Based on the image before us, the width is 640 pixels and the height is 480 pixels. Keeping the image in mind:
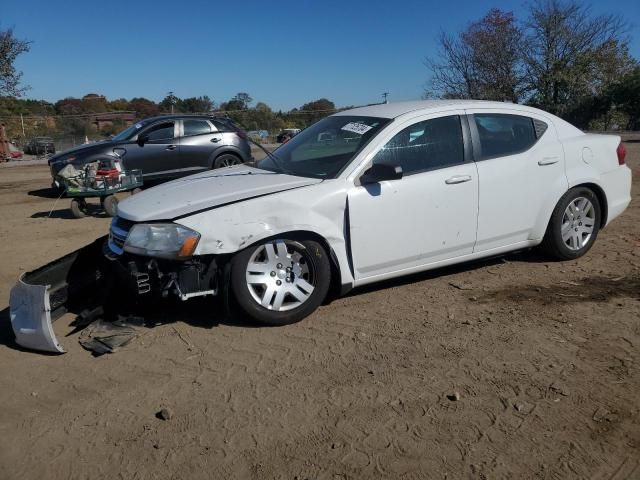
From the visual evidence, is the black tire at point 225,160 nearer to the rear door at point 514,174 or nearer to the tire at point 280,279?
the rear door at point 514,174

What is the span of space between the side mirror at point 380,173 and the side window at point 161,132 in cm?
835

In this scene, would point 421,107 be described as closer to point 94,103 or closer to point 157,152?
point 157,152

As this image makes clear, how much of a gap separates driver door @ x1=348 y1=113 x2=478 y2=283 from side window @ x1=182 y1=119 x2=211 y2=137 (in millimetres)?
8133

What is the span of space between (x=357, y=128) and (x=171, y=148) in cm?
766

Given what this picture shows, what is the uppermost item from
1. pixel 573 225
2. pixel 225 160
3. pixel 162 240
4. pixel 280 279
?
pixel 225 160

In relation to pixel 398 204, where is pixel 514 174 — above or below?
above

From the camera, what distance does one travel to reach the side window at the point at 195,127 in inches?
469

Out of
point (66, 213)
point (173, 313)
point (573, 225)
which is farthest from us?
point (66, 213)

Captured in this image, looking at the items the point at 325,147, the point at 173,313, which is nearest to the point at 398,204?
the point at 325,147

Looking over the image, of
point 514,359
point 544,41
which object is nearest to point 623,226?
point 514,359

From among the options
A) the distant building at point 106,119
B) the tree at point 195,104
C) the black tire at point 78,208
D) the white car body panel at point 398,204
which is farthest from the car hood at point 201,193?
the tree at point 195,104

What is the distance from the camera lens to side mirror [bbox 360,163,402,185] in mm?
4246

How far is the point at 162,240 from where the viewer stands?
398cm

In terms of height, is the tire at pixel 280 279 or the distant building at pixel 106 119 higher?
the distant building at pixel 106 119
